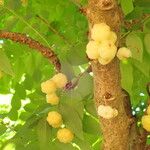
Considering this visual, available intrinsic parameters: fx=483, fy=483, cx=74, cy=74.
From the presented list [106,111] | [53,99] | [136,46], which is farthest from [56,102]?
[136,46]

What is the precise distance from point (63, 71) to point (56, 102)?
10cm

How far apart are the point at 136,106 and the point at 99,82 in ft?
1.95

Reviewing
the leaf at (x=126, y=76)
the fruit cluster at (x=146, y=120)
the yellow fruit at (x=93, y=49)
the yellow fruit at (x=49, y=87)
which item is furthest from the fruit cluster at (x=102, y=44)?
the fruit cluster at (x=146, y=120)

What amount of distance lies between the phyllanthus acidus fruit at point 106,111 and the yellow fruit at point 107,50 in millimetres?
143

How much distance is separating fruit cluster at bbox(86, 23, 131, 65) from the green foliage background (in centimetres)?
8

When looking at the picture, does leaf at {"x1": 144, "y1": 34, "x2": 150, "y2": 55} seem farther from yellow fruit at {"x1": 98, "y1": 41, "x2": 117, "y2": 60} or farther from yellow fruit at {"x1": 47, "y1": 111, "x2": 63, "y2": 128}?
yellow fruit at {"x1": 47, "y1": 111, "x2": 63, "y2": 128}

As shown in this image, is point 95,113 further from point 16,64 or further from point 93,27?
point 16,64

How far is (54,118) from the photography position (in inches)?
45.9

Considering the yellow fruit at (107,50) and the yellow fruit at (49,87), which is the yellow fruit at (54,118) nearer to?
the yellow fruit at (49,87)

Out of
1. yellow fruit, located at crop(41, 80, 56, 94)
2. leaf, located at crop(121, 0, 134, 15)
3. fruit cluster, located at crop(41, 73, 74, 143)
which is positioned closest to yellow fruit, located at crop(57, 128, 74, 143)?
fruit cluster, located at crop(41, 73, 74, 143)

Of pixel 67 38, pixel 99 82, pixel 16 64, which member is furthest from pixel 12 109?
pixel 99 82

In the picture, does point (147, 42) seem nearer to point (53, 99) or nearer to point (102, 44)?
point (102, 44)

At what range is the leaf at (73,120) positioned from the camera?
3.84 feet

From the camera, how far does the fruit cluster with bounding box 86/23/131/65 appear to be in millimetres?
1011
